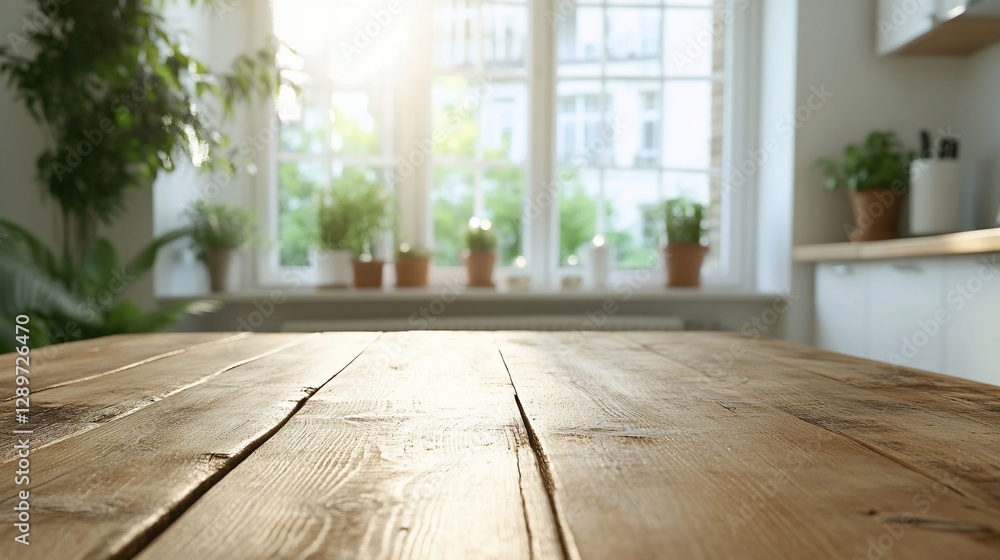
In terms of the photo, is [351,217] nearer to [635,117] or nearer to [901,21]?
[635,117]

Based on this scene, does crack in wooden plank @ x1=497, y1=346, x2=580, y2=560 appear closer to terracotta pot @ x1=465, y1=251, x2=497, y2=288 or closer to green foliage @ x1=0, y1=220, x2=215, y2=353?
green foliage @ x1=0, y1=220, x2=215, y2=353

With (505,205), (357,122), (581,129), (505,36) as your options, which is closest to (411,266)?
(505,205)

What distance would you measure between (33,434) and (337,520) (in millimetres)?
368

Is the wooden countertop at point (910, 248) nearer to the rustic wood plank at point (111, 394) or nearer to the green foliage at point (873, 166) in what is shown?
the green foliage at point (873, 166)

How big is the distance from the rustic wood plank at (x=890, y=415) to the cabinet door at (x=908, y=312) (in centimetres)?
150

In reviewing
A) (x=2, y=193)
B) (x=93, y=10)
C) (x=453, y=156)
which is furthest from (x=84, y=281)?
(x=453, y=156)

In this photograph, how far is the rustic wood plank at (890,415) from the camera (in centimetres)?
51

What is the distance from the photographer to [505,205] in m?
3.68

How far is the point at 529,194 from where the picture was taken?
3.65 metres

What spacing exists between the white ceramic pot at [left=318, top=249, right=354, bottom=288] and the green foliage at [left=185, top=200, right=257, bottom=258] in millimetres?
345

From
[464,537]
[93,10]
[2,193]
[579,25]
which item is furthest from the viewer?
[579,25]

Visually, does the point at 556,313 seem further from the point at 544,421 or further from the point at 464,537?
the point at 464,537

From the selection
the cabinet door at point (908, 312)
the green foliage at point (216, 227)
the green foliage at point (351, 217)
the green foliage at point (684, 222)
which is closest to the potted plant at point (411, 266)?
the green foliage at point (351, 217)

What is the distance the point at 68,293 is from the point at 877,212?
3013 millimetres
